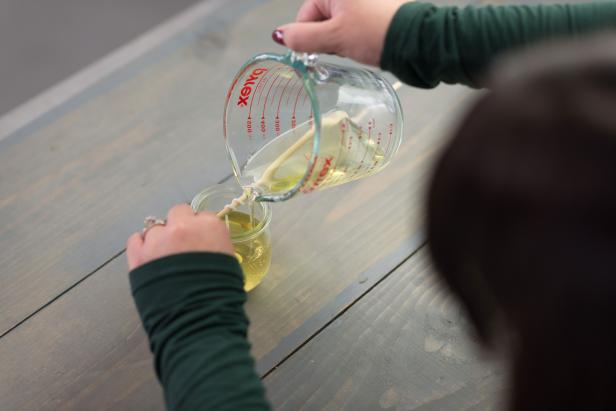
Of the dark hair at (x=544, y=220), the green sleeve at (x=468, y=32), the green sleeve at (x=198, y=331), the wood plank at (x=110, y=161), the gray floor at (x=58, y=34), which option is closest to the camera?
the dark hair at (x=544, y=220)

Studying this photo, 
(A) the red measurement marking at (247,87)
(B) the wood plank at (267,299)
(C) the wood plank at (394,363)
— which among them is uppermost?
(A) the red measurement marking at (247,87)

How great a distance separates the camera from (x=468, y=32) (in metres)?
0.63

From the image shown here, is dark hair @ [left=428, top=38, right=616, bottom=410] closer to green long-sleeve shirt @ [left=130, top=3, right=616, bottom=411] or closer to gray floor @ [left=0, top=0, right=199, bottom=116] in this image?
green long-sleeve shirt @ [left=130, top=3, right=616, bottom=411]

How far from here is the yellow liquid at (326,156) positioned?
562 mm

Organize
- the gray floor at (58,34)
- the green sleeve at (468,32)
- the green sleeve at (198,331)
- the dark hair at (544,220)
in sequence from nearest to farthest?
the dark hair at (544,220), the green sleeve at (198,331), the green sleeve at (468,32), the gray floor at (58,34)

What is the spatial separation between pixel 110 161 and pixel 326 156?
358 mm

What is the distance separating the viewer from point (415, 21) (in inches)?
24.9

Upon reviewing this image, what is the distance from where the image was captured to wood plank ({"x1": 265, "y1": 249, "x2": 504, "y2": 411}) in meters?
0.62

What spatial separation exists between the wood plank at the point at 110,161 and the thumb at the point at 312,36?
0.23 metres

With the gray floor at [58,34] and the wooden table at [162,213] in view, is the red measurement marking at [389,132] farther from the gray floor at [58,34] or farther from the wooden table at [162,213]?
the gray floor at [58,34]

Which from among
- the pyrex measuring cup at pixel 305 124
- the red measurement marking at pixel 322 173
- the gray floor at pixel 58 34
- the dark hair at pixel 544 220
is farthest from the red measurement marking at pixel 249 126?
the gray floor at pixel 58 34

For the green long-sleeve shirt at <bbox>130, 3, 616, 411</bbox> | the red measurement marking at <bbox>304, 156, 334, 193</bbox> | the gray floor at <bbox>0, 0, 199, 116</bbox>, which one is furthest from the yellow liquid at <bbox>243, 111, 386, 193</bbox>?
the gray floor at <bbox>0, 0, 199, 116</bbox>

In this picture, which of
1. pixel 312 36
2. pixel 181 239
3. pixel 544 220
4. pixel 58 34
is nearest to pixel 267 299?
pixel 181 239

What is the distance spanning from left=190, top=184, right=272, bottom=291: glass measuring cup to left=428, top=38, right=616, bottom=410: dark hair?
0.90 feet
